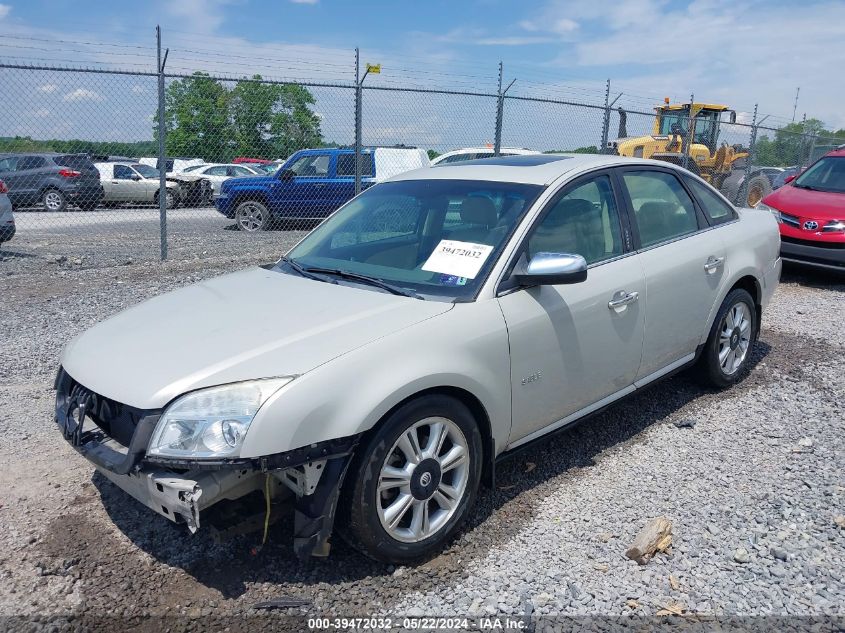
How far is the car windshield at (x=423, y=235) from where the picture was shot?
11.1ft

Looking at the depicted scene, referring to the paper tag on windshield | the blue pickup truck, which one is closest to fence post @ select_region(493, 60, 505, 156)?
the blue pickup truck

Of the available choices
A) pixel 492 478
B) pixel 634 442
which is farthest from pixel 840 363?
pixel 492 478

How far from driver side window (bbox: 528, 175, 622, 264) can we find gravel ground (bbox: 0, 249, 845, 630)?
3.56 ft

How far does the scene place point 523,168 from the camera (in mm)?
3998

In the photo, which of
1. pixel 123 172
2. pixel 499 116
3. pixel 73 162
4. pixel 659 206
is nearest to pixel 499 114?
pixel 499 116

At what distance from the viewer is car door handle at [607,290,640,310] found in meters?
3.72

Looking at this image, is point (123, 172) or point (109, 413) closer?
point (109, 413)

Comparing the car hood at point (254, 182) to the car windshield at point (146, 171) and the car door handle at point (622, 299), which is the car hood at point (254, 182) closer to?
the car windshield at point (146, 171)

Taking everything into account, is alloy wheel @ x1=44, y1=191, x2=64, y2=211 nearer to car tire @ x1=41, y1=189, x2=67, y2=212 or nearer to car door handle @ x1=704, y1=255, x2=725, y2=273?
car tire @ x1=41, y1=189, x2=67, y2=212

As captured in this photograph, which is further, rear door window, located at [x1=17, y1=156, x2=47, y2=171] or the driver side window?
rear door window, located at [x1=17, y1=156, x2=47, y2=171]

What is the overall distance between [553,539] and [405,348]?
1.16 metres

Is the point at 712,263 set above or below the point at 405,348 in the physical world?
above

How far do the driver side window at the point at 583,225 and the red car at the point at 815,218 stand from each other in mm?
5873

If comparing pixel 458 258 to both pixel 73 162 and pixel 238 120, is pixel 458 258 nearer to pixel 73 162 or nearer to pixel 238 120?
pixel 238 120
